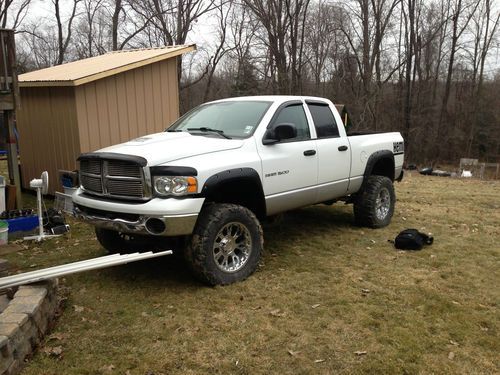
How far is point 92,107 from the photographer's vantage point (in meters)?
8.77

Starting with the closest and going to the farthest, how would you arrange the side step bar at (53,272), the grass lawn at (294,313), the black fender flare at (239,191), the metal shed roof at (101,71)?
the grass lawn at (294,313) → the side step bar at (53,272) → the black fender flare at (239,191) → the metal shed roof at (101,71)

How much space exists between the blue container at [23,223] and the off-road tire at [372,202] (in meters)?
5.01

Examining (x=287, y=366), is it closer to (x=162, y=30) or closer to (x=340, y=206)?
(x=340, y=206)

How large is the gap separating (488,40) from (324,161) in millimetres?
35795

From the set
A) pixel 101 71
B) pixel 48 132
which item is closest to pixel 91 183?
pixel 101 71

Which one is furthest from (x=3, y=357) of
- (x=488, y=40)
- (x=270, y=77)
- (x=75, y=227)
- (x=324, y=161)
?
(x=488, y=40)

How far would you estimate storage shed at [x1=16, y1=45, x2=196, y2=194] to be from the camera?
865 centimetres

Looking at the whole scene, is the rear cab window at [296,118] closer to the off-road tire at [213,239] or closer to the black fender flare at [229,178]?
the black fender flare at [229,178]

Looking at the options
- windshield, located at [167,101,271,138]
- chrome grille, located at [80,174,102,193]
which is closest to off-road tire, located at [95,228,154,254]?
chrome grille, located at [80,174,102,193]

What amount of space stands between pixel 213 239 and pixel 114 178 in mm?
1154

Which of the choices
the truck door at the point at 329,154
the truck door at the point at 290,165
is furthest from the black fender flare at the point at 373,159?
the truck door at the point at 290,165

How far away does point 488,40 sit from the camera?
35.1m

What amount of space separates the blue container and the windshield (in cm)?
288

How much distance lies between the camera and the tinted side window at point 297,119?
18.4 feet
